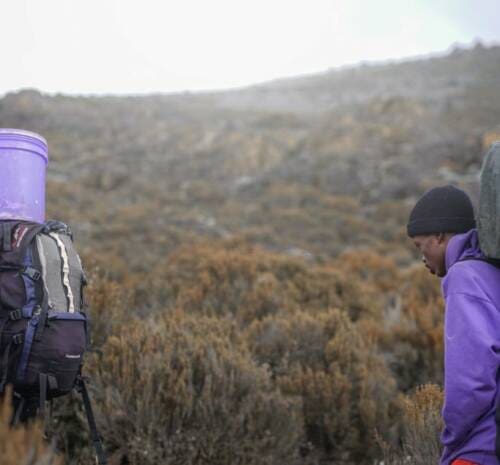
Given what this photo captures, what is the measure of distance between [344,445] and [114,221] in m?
12.7

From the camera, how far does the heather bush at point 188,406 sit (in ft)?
9.53

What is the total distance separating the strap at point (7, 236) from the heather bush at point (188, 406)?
1.25 m

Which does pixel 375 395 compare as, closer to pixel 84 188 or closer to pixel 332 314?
pixel 332 314

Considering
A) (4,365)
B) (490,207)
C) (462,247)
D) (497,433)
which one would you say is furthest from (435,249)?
(4,365)

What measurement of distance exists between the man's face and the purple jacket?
0.28 meters

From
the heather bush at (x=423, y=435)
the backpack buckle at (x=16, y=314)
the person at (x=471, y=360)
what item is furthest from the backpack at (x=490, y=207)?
the backpack buckle at (x=16, y=314)

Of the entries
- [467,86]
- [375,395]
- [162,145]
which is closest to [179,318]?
[375,395]

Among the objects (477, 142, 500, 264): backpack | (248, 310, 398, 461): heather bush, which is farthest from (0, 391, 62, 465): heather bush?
(248, 310, 398, 461): heather bush

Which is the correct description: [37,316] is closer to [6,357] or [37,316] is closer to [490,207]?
[6,357]

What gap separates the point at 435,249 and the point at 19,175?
167 cm

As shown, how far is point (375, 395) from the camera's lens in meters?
3.69

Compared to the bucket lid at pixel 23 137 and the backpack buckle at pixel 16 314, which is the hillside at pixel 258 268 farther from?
the bucket lid at pixel 23 137

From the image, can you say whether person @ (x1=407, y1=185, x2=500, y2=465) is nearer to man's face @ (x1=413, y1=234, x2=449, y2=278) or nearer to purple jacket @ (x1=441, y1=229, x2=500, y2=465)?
purple jacket @ (x1=441, y1=229, x2=500, y2=465)

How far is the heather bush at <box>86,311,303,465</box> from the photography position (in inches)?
114
